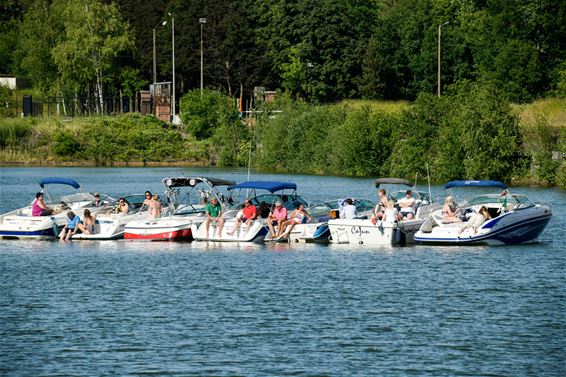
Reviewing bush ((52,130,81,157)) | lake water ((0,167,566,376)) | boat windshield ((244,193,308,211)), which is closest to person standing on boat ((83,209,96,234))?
lake water ((0,167,566,376))

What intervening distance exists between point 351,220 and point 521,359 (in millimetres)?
23751

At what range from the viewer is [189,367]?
30.5 m

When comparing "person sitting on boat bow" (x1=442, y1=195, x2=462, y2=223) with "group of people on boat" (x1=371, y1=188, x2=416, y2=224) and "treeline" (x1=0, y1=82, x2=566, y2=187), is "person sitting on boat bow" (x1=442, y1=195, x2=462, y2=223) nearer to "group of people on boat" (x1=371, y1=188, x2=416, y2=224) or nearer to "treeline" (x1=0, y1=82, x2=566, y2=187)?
"group of people on boat" (x1=371, y1=188, x2=416, y2=224)

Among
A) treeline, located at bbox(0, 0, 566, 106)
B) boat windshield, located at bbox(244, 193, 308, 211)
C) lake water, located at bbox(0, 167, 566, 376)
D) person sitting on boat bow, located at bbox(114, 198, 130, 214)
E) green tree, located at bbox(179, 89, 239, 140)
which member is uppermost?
treeline, located at bbox(0, 0, 566, 106)

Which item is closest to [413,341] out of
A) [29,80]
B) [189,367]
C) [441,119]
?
[189,367]

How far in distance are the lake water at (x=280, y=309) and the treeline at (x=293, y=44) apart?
7363 centimetres

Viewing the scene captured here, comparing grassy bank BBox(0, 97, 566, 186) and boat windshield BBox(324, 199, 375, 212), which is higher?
grassy bank BBox(0, 97, 566, 186)

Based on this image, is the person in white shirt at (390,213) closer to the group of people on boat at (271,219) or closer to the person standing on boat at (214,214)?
the group of people on boat at (271,219)

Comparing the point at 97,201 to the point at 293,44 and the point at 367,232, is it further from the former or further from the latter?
the point at 293,44

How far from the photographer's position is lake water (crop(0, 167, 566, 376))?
102 ft

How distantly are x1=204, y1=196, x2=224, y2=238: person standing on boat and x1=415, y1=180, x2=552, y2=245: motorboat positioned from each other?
8765 millimetres

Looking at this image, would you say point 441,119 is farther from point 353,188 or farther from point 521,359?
point 521,359

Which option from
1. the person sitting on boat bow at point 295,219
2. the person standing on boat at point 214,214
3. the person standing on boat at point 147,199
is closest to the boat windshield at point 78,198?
the person standing on boat at point 147,199

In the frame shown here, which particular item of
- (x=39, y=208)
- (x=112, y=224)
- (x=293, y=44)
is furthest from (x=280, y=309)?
(x=293, y=44)
